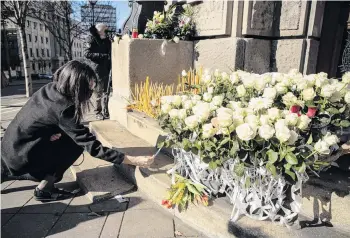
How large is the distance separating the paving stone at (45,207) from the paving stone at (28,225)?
78 millimetres

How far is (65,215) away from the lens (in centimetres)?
250

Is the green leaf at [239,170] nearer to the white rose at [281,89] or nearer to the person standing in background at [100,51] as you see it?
the white rose at [281,89]

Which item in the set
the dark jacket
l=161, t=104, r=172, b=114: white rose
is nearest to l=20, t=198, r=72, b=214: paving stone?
l=161, t=104, r=172, b=114: white rose

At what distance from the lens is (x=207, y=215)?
7.04 feet

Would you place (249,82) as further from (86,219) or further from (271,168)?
(86,219)

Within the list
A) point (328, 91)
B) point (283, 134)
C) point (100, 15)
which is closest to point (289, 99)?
point (328, 91)

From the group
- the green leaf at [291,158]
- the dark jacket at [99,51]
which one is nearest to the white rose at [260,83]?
the green leaf at [291,158]

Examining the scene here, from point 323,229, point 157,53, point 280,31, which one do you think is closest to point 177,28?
point 157,53

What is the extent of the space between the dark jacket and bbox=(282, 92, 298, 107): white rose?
4.46 metres

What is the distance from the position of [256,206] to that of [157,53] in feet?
10.1

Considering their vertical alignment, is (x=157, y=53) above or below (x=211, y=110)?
above

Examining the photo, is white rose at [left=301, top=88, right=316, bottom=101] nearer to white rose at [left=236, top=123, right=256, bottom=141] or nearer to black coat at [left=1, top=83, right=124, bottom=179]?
white rose at [left=236, top=123, right=256, bottom=141]

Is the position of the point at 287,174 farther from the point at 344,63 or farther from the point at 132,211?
the point at 344,63

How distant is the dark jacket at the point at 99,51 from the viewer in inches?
221
